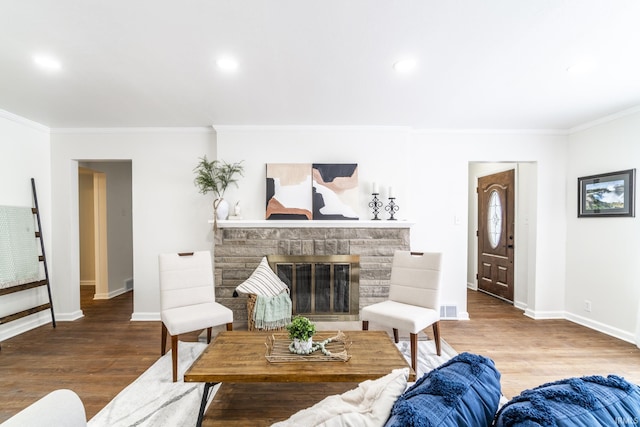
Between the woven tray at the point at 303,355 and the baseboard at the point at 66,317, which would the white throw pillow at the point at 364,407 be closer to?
the woven tray at the point at 303,355

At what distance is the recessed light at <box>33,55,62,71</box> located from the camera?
2232mm

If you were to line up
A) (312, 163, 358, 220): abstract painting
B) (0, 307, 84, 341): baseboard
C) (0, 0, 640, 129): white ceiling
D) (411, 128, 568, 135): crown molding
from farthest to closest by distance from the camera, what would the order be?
(411, 128, 568, 135): crown molding < (312, 163, 358, 220): abstract painting < (0, 307, 84, 341): baseboard < (0, 0, 640, 129): white ceiling

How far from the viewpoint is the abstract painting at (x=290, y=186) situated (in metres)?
3.87

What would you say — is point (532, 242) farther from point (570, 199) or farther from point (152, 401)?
point (152, 401)

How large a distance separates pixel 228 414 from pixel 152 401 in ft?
2.93

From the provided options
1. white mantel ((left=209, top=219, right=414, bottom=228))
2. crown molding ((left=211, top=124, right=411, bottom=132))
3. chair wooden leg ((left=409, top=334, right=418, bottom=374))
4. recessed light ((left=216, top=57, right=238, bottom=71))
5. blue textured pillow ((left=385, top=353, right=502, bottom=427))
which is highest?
recessed light ((left=216, top=57, right=238, bottom=71))

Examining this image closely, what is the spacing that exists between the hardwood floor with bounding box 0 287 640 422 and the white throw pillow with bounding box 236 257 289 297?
33.5 inches

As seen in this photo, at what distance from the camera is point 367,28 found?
189 centimetres

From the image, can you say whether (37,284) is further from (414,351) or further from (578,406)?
(578,406)

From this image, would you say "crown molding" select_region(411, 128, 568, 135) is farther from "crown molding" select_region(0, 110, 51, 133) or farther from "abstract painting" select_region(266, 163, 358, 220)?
"crown molding" select_region(0, 110, 51, 133)

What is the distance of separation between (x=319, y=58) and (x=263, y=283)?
2324 mm


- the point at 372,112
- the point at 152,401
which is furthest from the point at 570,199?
the point at 152,401

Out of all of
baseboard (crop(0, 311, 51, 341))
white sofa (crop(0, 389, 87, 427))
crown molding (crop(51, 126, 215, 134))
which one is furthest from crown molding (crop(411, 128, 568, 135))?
baseboard (crop(0, 311, 51, 341))

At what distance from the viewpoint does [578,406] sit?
684mm
